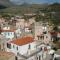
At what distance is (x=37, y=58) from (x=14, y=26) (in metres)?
0.41

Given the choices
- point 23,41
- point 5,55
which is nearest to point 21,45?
point 23,41

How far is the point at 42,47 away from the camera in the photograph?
1660 millimetres

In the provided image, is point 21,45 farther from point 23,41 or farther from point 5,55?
point 5,55

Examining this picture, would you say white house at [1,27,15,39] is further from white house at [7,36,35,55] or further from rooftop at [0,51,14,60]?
rooftop at [0,51,14,60]

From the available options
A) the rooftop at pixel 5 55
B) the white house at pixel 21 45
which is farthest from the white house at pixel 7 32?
the rooftop at pixel 5 55

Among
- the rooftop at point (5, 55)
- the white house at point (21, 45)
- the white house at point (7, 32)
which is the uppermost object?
the white house at point (7, 32)

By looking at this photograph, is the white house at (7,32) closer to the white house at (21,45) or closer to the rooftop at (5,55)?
the white house at (21,45)

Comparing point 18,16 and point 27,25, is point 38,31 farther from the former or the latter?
point 18,16

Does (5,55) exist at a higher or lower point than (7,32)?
lower

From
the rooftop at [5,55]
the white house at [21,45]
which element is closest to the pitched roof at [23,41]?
the white house at [21,45]

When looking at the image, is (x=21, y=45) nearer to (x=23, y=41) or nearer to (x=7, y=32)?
(x=23, y=41)

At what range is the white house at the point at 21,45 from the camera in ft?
5.39

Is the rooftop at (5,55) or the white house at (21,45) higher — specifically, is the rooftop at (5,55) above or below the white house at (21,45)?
below

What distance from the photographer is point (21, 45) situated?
1.65 m
